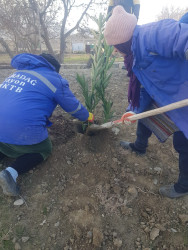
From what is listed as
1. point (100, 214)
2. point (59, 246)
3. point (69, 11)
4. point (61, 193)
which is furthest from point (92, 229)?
A: point (69, 11)

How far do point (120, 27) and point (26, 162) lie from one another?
1.39 meters

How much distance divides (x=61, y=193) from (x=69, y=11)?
10029 millimetres

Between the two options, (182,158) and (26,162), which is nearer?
(182,158)

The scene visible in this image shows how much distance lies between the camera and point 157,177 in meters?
1.87

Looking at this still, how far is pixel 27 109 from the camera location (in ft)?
5.44

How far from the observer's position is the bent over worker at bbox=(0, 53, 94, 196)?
1638 millimetres

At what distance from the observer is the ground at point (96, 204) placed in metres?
1.36

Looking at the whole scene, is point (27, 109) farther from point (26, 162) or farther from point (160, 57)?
point (160, 57)

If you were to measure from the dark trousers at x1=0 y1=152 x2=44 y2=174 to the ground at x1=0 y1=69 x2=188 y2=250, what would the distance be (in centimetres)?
8

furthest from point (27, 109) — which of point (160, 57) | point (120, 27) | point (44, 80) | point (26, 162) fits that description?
point (160, 57)

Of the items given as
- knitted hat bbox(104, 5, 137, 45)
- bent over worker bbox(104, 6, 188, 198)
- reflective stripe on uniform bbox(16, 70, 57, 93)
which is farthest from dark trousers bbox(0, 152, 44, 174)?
knitted hat bbox(104, 5, 137, 45)

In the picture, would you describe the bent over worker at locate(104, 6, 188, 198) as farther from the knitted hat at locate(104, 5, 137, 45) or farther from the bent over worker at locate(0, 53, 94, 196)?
the bent over worker at locate(0, 53, 94, 196)

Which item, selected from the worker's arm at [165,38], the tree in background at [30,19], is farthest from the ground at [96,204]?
the tree in background at [30,19]

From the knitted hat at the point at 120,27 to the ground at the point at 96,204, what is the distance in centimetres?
119
